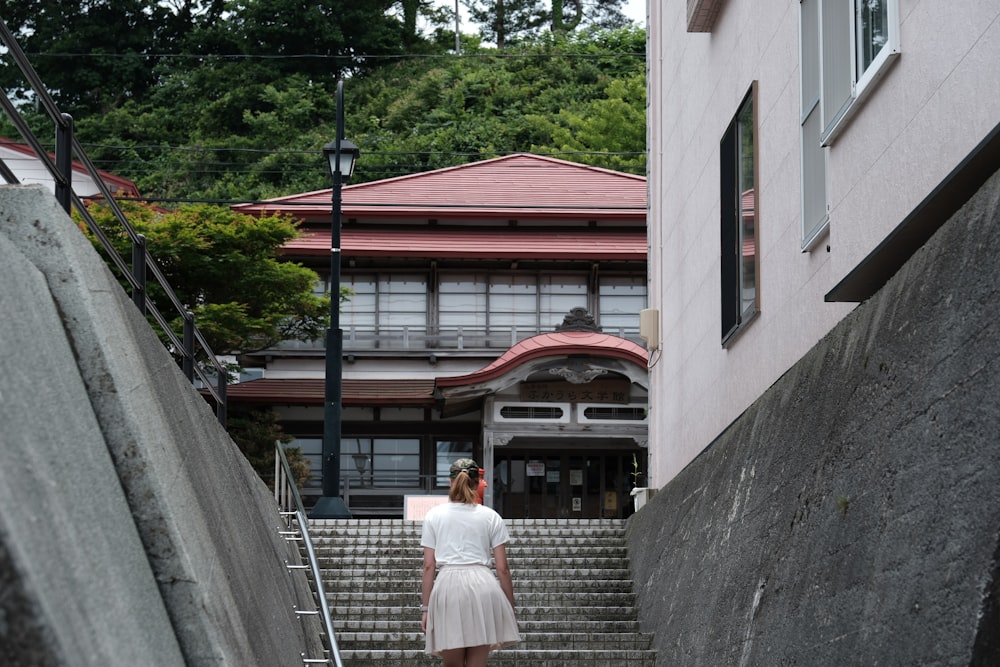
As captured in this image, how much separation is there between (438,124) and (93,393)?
43.6 metres

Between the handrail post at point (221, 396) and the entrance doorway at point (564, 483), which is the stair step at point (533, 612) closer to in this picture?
the handrail post at point (221, 396)

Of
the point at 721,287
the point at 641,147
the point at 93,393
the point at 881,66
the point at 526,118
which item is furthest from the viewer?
the point at 526,118

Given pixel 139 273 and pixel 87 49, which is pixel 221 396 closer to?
pixel 139 273

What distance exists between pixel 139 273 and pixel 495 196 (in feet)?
78.2

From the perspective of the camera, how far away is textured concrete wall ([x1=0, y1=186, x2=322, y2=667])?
2805 millimetres

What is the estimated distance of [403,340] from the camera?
28562mm

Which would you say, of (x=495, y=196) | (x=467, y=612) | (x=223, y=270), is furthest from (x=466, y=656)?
(x=495, y=196)

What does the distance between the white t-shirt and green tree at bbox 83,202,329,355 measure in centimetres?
1628

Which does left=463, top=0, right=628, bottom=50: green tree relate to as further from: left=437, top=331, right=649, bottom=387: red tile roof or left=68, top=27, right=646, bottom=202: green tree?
left=437, top=331, right=649, bottom=387: red tile roof

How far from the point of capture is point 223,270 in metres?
23.8

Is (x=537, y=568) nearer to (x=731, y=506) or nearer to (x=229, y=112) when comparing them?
(x=731, y=506)

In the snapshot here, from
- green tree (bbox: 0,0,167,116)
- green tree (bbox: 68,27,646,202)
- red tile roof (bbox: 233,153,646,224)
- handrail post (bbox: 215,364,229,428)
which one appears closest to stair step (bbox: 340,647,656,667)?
handrail post (bbox: 215,364,229,428)

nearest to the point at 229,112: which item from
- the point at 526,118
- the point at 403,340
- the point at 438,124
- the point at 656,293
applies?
the point at 438,124

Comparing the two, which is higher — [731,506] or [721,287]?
[721,287]
